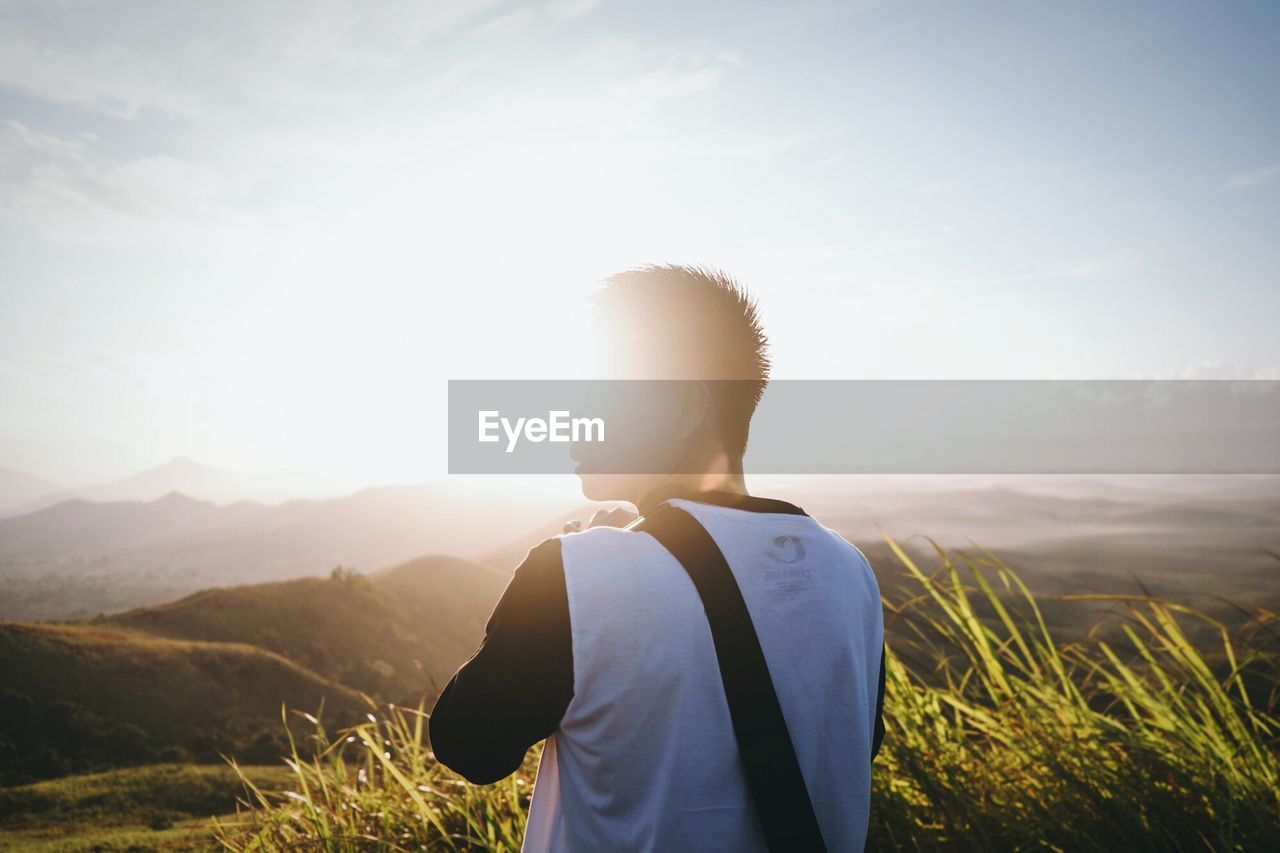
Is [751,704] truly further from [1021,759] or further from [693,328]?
[1021,759]

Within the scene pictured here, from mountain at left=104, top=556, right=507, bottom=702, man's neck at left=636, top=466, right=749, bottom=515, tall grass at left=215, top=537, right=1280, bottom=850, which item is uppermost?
man's neck at left=636, top=466, right=749, bottom=515

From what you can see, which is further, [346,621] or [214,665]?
[346,621]

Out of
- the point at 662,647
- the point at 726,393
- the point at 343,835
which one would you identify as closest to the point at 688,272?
the point at 726,393

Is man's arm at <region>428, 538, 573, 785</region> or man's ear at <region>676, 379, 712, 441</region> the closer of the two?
man's arm at <region>428, 538, 573, 785</region>

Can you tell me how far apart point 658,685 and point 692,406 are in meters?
0.61

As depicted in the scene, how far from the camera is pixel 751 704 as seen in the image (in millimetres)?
1159

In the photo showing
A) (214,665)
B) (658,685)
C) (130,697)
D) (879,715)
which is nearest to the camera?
(658,685)

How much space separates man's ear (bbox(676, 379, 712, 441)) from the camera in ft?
4.91

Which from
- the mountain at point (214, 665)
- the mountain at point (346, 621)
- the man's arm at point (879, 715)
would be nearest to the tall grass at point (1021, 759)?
the man's arm at point (879, 715)

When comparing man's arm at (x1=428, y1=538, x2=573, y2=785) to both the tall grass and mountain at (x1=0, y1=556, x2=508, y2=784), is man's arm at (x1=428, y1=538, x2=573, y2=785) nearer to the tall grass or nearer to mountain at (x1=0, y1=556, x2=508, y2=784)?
the tall grass

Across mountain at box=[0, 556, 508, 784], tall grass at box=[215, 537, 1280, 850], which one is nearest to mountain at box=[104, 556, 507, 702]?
mountain at box=[0, 556, 508, 784]

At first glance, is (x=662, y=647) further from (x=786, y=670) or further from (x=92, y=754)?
(x=92, y=754)

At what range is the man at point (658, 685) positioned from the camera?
112 centimetres

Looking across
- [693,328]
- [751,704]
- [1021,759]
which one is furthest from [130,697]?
[751,704]
